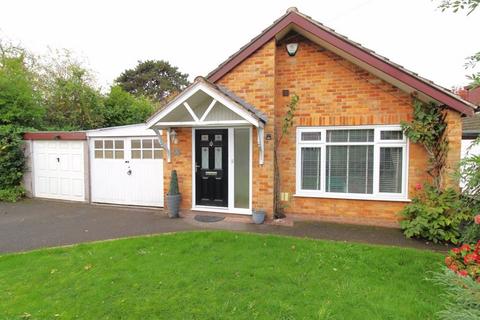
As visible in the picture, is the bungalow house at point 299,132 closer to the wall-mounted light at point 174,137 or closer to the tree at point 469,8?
the wall-mounted light at point 174,137

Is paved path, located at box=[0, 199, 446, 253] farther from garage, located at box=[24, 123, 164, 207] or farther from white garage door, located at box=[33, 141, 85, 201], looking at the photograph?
white garage door, located at box=[33, 141, 85, 201]

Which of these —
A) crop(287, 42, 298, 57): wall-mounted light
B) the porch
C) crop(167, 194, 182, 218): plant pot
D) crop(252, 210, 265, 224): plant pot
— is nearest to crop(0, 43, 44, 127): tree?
the porch

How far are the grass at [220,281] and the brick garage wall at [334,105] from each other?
2.01 meters

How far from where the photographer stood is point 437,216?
563 cm

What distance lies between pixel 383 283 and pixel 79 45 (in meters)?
23.2

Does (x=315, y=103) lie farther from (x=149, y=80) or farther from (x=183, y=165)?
(x=149, y=80)

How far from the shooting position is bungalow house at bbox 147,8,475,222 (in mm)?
6645

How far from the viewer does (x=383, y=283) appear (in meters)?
3.94

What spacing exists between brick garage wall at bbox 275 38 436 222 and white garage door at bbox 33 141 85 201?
724 cm

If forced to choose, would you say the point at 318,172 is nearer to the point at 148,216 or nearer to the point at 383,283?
the point at 383,283

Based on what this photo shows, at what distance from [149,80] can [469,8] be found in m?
33.5

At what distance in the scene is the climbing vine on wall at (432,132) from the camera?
6117mm

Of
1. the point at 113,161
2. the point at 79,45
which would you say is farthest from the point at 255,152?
the point at 79,45

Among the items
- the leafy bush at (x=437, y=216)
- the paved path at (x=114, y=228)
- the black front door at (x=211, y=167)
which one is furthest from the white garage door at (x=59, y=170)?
the leafy bush at (x=437, y=216)
